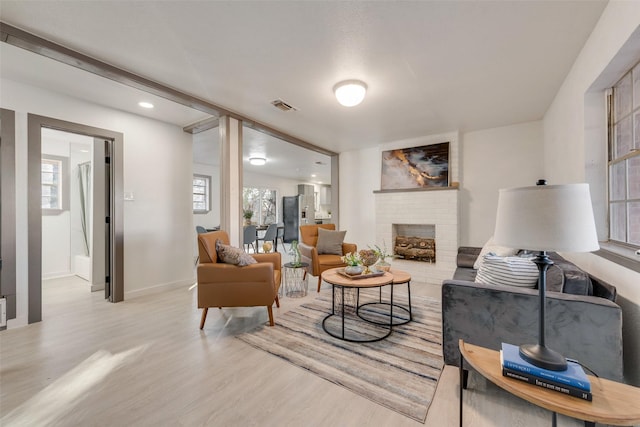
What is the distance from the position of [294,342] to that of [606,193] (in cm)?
270

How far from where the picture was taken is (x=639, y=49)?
59.6 inches

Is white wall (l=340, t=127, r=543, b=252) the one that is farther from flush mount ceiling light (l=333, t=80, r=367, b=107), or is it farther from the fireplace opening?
flush mount ceiling light (l=333, t=80, r=367, b=107)

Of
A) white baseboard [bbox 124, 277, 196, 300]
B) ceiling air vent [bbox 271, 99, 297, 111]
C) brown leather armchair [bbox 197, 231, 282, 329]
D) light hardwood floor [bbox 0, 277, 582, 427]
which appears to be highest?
ceiling air vent [bbox 271, 99, 297, 111]

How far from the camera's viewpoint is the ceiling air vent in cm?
311

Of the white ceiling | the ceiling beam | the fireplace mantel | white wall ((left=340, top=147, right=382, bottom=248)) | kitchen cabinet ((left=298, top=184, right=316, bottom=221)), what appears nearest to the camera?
the white ceiling

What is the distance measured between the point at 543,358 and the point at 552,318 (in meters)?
0.56

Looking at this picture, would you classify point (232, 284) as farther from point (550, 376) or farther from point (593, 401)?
point (593, 401)

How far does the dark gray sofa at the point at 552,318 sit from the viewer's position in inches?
52.3

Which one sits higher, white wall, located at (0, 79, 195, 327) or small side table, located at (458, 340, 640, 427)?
white wall, located at (0, 79, 195, 327)

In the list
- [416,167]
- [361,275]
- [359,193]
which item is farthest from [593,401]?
[359,193]

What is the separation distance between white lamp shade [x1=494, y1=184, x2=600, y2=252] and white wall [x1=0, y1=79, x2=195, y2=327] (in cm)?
410

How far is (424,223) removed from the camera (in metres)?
4.44

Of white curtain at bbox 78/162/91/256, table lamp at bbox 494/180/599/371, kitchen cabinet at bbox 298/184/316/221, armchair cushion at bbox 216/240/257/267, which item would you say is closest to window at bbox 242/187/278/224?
kitchen cabinet at bbox 298/184/316/221

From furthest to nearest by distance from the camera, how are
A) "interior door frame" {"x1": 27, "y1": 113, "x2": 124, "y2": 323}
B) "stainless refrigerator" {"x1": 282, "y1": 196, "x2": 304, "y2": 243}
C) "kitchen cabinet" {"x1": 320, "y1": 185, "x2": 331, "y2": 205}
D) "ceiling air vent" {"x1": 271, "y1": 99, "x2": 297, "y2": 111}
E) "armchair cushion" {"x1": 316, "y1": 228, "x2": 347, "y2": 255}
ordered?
"kitchen cabinet" {"x1": 320, "y1": 185, "x2": 331, "y2": 205} → "stainless refrigerator" {"x1": 282, "y1": 196, "x2": 304, "y2": 243} → "armchair cushion" {"x1": 316, "y1": 228, "x2": 347, "y2": 255} → "ceiling air vent" {"x1": 271, "y1": 99, "x2": 297, "y2": 111} → "interior door frame" {"x1": 27, "y1": 113, "x2": 124, "y2": 323}
